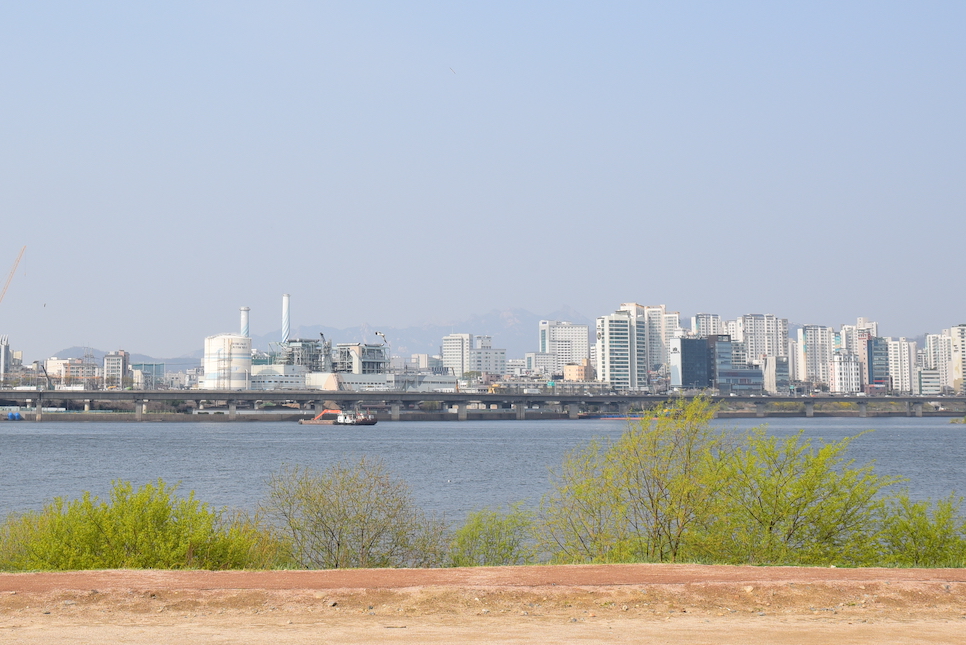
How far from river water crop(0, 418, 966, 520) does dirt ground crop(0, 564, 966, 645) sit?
1000 centimetres

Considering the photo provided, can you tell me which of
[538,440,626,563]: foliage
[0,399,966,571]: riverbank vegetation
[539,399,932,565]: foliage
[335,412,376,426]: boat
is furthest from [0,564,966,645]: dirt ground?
[335,412,376,426]: boat

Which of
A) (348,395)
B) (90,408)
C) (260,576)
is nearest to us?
(260,576)

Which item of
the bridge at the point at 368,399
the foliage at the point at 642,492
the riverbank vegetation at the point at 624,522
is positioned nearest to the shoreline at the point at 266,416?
the bridge at the point at 368,399

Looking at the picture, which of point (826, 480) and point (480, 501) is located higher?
point (826, 480)

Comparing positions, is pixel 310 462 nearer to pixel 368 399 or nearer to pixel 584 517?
pixel 584 517

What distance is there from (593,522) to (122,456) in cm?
6155

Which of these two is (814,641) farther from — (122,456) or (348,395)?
(348,395)

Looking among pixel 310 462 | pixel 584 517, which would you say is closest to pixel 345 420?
A: pixel 310 462

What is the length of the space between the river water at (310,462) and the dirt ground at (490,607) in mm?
10000

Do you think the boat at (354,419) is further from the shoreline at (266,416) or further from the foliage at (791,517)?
the foliage at (791,517)

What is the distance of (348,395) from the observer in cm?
15200

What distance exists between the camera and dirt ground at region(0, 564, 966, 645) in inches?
504

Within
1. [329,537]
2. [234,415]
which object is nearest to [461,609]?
[329,537]

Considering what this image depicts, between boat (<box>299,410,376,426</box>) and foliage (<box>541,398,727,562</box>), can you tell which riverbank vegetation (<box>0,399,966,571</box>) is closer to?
foliage (<box>541,398,727,562</box>)
